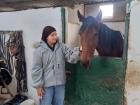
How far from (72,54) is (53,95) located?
1.66 ft

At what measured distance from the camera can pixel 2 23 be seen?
388cm

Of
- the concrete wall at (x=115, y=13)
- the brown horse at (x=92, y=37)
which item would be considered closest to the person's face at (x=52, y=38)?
the brown horse at (x=92, y=37)

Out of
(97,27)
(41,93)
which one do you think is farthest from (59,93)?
(97,27)

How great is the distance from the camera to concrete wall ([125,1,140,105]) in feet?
7.63

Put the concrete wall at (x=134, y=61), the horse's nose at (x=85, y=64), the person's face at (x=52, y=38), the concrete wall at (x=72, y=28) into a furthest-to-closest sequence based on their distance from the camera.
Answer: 1. the concrete wall at (x=72, y=28)
2. the horse's nose at (x=85, y=64)
3. the person's face at (x=52, y=38)
4. the concrete wall at (x=134, y=61)

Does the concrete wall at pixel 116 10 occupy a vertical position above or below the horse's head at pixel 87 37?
above

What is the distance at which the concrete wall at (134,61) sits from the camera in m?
2.33

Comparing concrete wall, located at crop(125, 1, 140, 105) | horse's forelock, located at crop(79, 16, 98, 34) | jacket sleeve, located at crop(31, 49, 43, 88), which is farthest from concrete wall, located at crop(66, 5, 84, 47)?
concrete wall, located at crop(125, 1, 140, 105)

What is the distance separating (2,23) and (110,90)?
210cm

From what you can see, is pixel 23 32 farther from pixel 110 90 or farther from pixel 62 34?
pixel 110 90

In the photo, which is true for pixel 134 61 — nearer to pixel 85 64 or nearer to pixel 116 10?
pixel 85 64

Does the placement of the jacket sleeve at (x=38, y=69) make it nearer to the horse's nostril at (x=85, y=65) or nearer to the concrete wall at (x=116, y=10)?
the horse's nostril at (x=85, y=65)

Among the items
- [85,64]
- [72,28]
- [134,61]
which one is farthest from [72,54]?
[72,28]

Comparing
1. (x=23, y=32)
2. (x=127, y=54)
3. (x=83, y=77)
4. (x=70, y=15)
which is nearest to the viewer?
(x=127, y=54)
